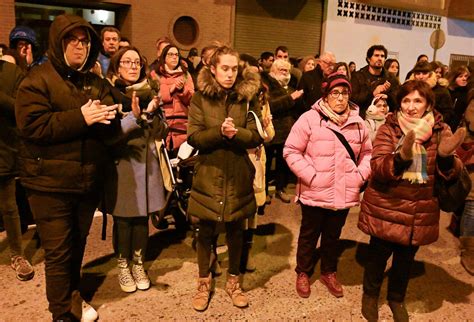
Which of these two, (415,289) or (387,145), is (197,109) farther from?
(415,289)

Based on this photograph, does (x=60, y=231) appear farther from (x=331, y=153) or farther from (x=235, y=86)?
(x=331, y=153)

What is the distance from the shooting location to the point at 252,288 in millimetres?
3975

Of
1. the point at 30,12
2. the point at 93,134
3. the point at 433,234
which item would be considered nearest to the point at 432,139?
the point at 433,234

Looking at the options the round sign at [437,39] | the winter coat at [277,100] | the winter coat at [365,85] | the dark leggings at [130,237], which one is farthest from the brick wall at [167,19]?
the dark leggings at [130,237]

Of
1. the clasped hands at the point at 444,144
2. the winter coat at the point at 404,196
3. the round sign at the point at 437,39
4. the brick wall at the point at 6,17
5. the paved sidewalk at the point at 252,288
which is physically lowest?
the paved sidewalk at the point at 252,288

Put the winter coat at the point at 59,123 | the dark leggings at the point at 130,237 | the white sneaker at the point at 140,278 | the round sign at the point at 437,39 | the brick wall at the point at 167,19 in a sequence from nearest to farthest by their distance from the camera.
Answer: the winter coat at the point at 59,123 → the dark leggings at the point at 130,237 → the white sneaker at the point at 140,278 → the brick wall at the point at 167,19 → the round sign at the point at 437,39

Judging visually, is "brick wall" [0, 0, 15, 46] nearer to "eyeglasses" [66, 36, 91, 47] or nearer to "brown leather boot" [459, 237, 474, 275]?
"eyeglasses" [66, 36, 91, 47]

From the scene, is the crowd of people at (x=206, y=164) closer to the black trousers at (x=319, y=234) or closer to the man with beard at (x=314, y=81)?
the black trousers at (x=319, y=234)

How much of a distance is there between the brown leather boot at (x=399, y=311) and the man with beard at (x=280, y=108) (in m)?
2.80

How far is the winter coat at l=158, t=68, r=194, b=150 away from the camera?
5078 millimetres

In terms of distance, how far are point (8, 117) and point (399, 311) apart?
142 inches

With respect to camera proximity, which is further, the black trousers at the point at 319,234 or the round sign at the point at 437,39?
the round sign at the point at 437,39

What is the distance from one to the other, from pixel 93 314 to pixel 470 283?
11.3 feet

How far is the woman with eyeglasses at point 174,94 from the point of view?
5.07m
